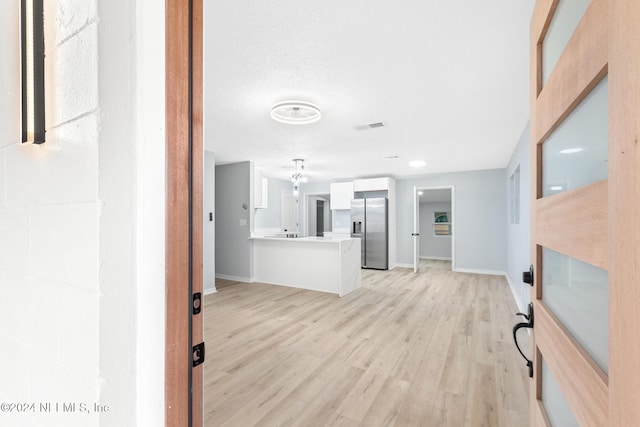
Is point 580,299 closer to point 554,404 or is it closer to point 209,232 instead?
point 554,404

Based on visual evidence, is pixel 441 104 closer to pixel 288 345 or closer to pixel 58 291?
pixel 288 345

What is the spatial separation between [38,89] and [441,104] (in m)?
2.93

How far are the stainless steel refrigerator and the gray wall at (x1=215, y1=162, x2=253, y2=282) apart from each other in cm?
286

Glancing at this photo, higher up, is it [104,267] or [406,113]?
[406,113]

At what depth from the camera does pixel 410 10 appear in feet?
5.08

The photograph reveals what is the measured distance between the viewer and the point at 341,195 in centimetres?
768

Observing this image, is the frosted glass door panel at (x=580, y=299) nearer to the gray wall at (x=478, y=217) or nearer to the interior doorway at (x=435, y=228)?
the gray wall at (x=478, y=217)

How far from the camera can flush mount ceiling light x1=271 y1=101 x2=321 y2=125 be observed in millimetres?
2732

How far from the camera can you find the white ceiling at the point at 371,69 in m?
1.59

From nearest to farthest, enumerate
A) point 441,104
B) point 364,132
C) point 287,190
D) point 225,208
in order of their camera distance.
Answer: point 441,104
point 364,132
point 225,208
point 287,190

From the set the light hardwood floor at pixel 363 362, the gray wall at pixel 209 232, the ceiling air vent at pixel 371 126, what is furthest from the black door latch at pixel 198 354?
the gray wall at pixel 209 232

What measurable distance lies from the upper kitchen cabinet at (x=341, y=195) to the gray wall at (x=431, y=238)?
330 centimetres

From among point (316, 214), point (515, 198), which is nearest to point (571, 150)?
point (515, 198)

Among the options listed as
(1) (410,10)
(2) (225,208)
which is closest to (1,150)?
(1) (410,10)
